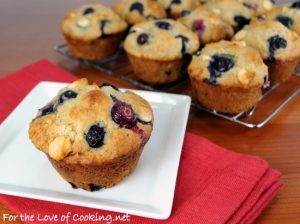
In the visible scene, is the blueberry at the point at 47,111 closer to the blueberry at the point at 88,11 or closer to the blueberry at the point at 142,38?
the blueberry at the point at 142,38

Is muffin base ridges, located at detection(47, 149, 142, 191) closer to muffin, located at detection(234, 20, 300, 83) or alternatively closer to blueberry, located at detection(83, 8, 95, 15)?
muffin, located at detection(234, 20, 300, 83)

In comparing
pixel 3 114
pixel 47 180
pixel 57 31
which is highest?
pixel 47 180

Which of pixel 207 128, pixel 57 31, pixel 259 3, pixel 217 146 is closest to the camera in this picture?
pixel 217 146

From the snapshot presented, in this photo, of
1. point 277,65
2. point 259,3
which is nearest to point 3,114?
point 277,65

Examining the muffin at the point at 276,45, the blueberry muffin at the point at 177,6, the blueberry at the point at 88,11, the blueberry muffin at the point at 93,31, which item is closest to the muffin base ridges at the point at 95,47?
the blueberry muffin at the point at 93,31

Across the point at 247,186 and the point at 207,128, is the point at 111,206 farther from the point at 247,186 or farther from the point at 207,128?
the point at 207,128

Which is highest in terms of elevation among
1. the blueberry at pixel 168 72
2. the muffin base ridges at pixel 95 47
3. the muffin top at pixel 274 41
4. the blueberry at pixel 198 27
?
the muffin top at pixel 274 41

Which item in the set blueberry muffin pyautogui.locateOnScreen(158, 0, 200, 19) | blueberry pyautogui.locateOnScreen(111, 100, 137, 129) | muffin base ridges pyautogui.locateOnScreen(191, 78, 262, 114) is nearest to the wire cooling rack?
muffin base ridges pyautogui.locateOnScreen(191, 78, 262, 114)
